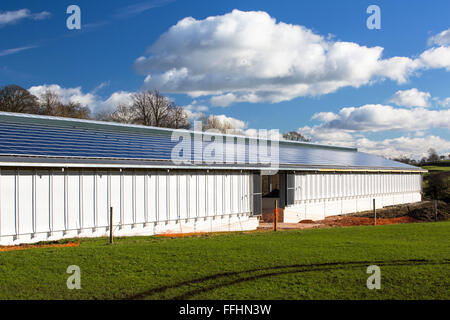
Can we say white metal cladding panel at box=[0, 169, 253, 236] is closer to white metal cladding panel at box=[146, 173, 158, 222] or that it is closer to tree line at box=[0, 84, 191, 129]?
white metal cladding panel at box=[146, 173, 158, 222]

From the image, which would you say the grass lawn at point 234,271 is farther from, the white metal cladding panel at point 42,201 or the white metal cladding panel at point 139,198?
the white metal cladding panel at point 139,198

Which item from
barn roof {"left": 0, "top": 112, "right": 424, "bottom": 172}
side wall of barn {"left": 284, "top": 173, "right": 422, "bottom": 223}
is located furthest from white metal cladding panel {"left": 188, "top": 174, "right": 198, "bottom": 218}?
side wall of barn {"left": 284, "top": 173, "right": 422, "bottom": 223}

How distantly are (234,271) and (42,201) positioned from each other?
937cm

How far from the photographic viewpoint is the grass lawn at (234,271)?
7.19 metres

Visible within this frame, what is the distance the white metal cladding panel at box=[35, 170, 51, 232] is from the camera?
14.7 m

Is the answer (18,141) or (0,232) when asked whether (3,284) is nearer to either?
(0,232)

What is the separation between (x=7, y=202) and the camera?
13930 millimetres

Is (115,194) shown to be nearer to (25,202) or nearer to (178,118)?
(25,202)

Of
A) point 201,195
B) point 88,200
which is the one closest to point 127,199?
point 88,200

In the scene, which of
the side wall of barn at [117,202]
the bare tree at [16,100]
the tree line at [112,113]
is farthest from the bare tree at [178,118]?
the side wall of barn at [117,202]

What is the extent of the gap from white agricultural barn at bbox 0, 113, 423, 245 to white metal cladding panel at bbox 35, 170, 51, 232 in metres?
0.04

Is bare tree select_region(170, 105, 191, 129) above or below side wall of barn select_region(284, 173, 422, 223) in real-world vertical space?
above
